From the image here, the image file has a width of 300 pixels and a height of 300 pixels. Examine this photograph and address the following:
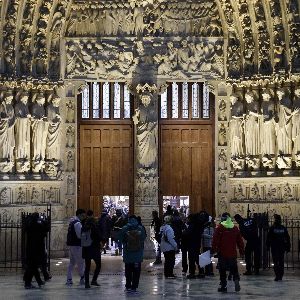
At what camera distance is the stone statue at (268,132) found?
24797 millimetres

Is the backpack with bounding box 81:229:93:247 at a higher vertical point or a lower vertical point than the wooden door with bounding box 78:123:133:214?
lower

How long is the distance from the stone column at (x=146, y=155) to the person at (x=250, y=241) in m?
5.81

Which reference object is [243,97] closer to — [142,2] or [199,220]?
[142,2]

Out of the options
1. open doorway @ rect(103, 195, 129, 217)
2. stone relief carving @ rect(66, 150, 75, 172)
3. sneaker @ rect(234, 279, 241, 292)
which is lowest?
sneaker @ rect(234, 279, 241, 292)

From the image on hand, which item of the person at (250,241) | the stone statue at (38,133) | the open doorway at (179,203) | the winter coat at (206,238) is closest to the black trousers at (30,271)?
the winter coat at (206,238)

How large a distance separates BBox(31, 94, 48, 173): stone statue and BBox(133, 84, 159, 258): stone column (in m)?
2.56

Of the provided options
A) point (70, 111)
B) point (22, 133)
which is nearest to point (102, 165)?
point (70, 111)

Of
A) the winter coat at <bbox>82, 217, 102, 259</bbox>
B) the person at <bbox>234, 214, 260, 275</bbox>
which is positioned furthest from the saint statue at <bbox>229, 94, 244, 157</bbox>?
the winter coat at <bbox>82, 217, 102, 259</bbox>

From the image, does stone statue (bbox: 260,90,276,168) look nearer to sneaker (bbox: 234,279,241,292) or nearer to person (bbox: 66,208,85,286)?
person (bbox: 66,208,85,286)

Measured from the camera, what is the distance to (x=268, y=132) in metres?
24.8

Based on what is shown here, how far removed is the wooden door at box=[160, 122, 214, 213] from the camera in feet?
86.0

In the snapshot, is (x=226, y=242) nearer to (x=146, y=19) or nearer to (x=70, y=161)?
(x=70, y=161)

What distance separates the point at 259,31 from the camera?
82.1ft

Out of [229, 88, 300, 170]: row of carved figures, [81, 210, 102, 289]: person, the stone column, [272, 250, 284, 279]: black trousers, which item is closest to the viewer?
[81, 210, 102, 289]: person
